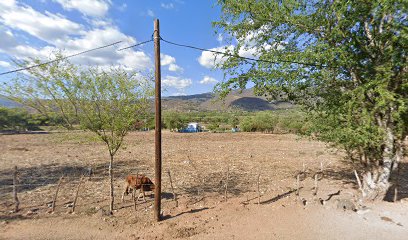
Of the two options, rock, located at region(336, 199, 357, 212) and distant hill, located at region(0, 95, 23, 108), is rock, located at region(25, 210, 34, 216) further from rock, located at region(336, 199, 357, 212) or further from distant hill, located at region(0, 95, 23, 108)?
rock, located at region(336, 199, 357, 212)

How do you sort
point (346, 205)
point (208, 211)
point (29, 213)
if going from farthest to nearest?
point (346, 205), point (208, 211), point (29, 213)

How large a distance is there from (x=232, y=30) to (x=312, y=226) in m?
8.86

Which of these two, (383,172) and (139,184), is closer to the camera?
(383,172)

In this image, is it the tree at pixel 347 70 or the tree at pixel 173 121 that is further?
the tree at pixel 173 121

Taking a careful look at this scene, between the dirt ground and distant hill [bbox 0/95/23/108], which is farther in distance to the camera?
distant hill [bbox 0/95/23/108]

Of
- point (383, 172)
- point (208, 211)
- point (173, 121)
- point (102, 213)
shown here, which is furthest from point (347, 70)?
point (173, 121)

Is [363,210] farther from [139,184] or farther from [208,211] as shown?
[139,184]

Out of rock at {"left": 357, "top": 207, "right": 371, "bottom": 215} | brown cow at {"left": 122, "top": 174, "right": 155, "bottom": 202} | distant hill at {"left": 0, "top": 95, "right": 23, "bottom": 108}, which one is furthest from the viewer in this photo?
brown cow at {"left": 122, "top": 174, "right": 155, "bottom": 202}

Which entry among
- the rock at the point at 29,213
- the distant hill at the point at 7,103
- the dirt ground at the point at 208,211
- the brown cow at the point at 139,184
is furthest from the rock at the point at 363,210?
the distant hill at the point at 7,103

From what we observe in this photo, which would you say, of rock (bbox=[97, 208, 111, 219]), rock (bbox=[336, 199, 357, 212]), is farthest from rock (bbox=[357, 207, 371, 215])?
rock (bbox=[97, 208, 111, 219])

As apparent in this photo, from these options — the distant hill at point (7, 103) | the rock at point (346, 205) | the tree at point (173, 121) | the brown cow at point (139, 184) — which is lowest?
the rock at point (346, 205)

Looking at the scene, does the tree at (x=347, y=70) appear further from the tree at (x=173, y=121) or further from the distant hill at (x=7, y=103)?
the tree at (x=173, y=121)

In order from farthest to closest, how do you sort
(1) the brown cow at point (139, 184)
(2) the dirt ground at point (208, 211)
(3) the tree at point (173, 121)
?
(3) the tree at point (173, 121) → (1) the brown cow at point (139, 184) → (2) the dirt ground at point (208, 211)

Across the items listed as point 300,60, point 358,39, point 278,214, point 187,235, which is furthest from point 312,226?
point 358,39
